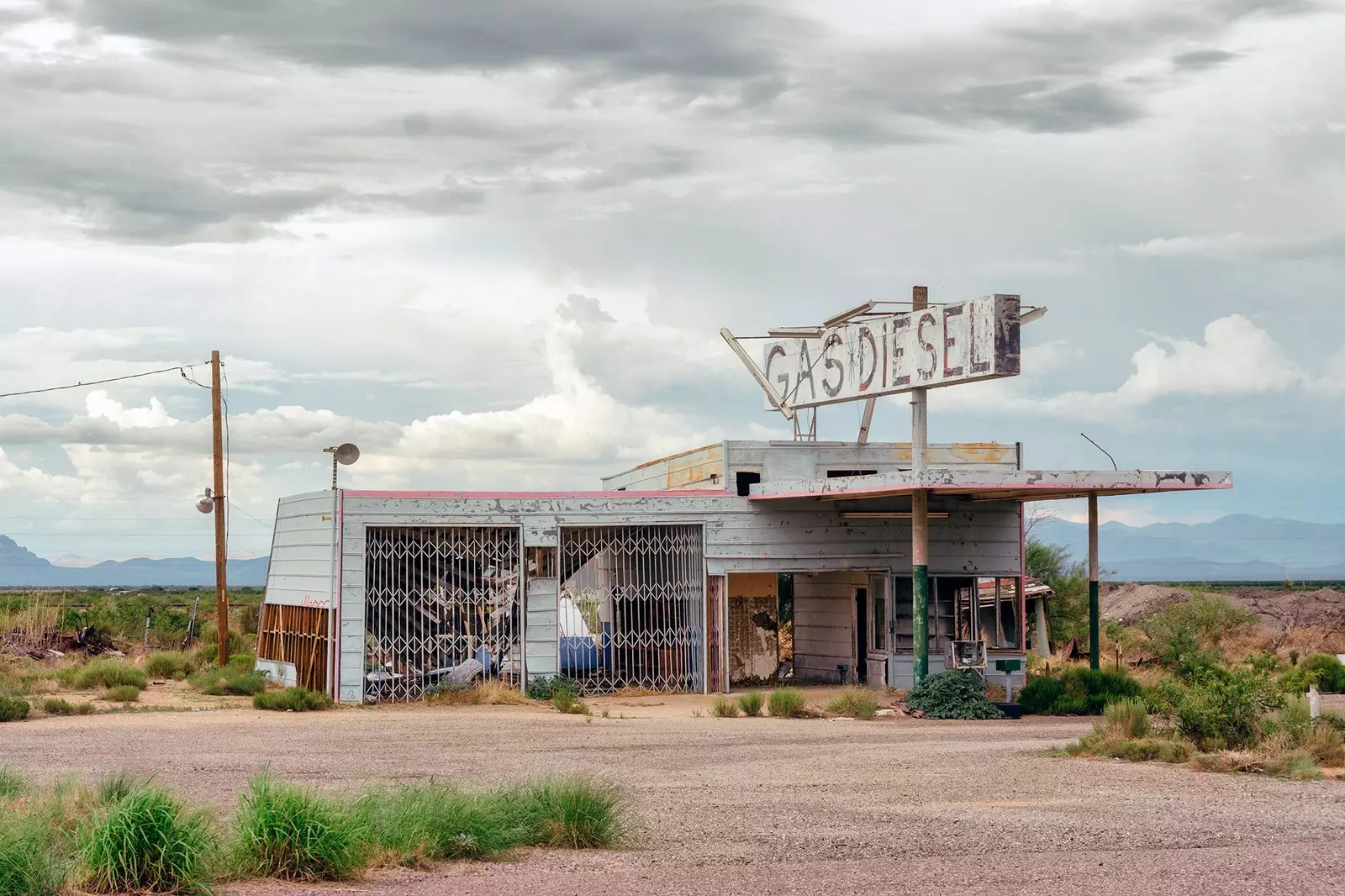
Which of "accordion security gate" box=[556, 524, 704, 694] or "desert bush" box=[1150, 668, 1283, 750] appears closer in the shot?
"desert bush" box=[1150, 668, 1283, 750]

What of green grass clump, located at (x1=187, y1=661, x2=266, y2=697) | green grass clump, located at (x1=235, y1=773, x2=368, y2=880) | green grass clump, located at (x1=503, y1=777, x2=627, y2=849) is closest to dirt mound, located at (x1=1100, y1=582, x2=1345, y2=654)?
green grass clump, located at (x1=187, y1=661, x2=266, y2=697)

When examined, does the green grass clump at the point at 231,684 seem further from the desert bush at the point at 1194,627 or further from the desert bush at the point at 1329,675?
the desert bush at the point at 1329,675

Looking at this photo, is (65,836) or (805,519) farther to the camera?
(805,519)

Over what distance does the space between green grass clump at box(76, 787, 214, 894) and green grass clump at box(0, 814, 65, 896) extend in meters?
0.19

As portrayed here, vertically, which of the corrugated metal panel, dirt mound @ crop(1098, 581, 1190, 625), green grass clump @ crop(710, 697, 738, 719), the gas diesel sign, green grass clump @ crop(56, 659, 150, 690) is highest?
the gas diesel sign

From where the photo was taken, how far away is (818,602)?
29922 mm

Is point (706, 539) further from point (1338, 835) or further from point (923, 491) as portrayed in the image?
point (1338, 835)

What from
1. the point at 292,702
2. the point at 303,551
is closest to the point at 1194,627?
the point at 303,551

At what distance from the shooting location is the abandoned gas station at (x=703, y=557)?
24.0m

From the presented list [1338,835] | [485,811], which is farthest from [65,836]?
[1338,835]

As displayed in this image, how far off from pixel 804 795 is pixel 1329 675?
1786 centimetres

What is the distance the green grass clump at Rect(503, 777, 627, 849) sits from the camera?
34.9 ft

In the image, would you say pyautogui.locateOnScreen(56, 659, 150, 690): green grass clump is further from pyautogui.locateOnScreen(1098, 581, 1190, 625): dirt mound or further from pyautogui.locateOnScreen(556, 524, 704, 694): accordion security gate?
pyautogui.locateOnScreen(1098, 581, 1190, 625): dirt mound

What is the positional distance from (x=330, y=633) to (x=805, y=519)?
8.72 meters
